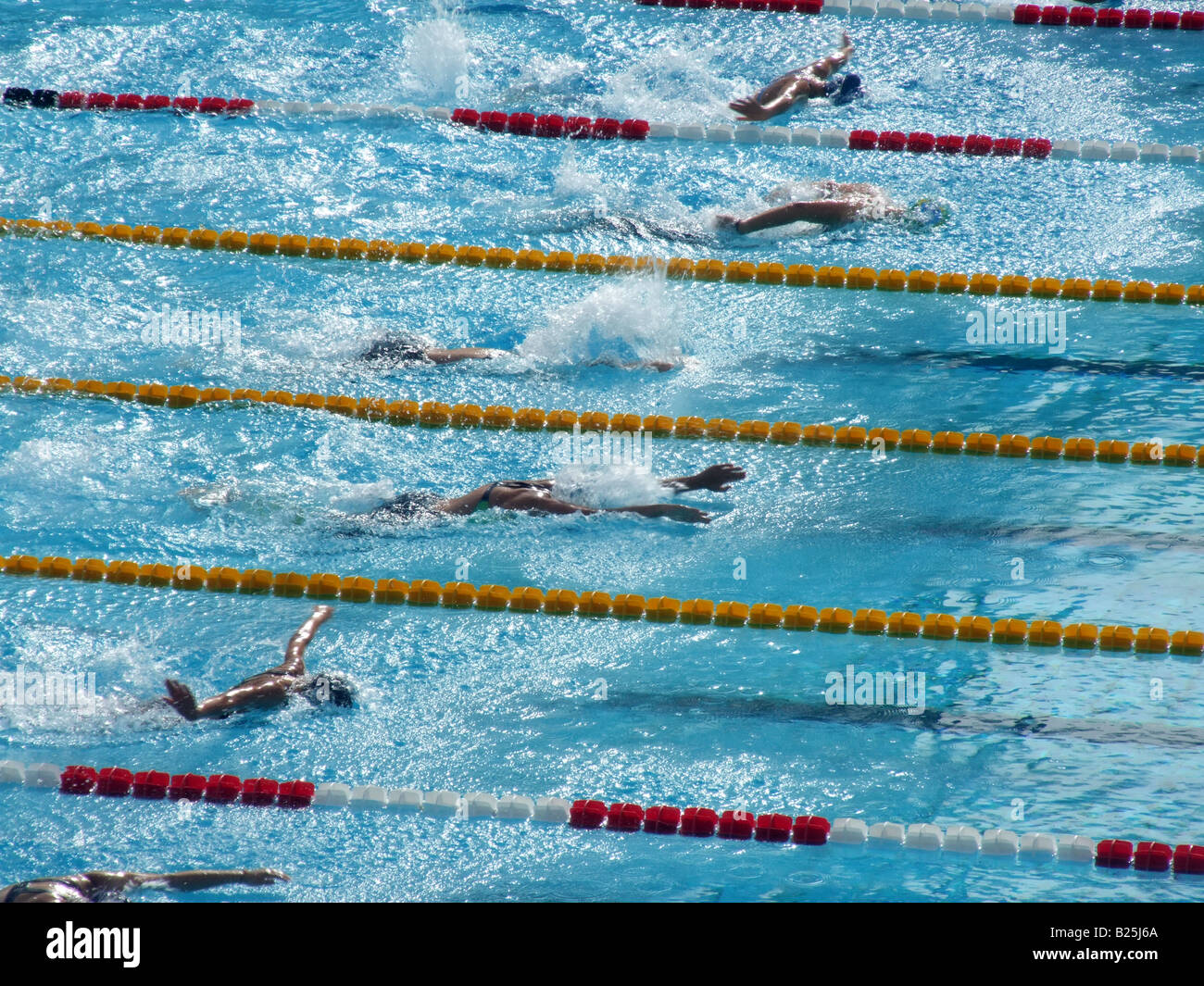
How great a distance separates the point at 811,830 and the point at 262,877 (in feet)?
4.96

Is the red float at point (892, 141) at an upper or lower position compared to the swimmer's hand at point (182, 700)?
upper

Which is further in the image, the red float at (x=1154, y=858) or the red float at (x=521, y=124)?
the red float at (x=521, y=124)

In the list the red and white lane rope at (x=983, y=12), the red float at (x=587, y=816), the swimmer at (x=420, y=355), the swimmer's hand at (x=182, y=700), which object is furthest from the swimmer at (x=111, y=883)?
the red and white lane rope at (x=983, y=12)

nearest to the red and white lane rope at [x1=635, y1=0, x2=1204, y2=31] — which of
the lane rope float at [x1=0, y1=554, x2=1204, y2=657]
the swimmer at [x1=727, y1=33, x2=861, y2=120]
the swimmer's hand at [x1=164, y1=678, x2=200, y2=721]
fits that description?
the swimmer at [x1=727, y1=33, x2=861, y2=120]

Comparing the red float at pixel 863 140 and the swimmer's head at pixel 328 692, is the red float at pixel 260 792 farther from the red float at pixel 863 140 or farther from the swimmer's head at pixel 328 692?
the red float at pixel 863 140

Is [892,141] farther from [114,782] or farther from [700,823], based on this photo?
[114,782]

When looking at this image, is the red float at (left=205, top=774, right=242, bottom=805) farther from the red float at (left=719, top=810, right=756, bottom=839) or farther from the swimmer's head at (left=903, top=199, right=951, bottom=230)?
the swimmer's head at (left=903, top=199, right=951, bottom=230)

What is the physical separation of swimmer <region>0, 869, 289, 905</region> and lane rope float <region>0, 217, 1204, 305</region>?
11.5ft

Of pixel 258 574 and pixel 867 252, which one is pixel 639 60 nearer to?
pixel 867 252

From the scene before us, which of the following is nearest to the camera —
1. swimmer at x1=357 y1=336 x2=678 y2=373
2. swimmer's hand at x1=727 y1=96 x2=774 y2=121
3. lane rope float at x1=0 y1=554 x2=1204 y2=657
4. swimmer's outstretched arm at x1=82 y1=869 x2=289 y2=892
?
swimmer's outstretched arm at x1=82 y1=869 x2=289 y2=892

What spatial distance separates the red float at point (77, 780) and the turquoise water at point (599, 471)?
0.25 ft

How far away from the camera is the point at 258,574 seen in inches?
180

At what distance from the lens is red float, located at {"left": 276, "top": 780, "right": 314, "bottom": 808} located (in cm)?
374

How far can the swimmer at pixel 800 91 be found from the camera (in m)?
7.22
